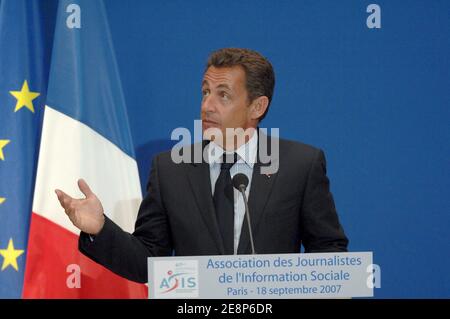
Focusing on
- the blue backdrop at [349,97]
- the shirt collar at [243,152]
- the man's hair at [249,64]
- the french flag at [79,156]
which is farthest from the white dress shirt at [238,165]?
the blue backdrop at [349,97]

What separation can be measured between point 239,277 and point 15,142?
5.18 ft

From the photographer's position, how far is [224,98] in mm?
2293

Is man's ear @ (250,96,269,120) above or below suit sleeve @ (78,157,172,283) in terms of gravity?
above

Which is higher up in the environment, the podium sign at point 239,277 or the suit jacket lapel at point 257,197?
the suit jacket lapel at point 257,197

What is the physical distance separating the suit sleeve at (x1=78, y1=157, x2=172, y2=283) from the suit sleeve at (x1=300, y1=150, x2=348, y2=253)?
1.52ft

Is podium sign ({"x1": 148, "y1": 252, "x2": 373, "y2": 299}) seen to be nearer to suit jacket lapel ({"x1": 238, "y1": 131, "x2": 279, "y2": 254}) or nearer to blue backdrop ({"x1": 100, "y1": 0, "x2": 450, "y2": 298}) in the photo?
suit jacket lapel ({"x1": 238, "y1": 131, "x2": 279, "y2": 254})

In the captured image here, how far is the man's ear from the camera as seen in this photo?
2375mm

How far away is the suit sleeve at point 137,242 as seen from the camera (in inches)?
78.5

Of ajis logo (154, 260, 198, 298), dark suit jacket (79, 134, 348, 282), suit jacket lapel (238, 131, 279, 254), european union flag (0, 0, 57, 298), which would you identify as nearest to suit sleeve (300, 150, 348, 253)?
dark suit jacket (79, 134, 348, 282)

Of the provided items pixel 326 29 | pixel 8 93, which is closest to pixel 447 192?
pixel 326 29

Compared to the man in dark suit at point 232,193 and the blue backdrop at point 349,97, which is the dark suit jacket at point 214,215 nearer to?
the man in dark suit at point 232,193

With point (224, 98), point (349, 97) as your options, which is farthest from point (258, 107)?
point (349, 97)

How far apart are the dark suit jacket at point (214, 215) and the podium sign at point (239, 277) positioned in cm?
43

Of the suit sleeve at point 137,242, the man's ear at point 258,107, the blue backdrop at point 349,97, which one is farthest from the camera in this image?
the blue backdrop at point 349,97
